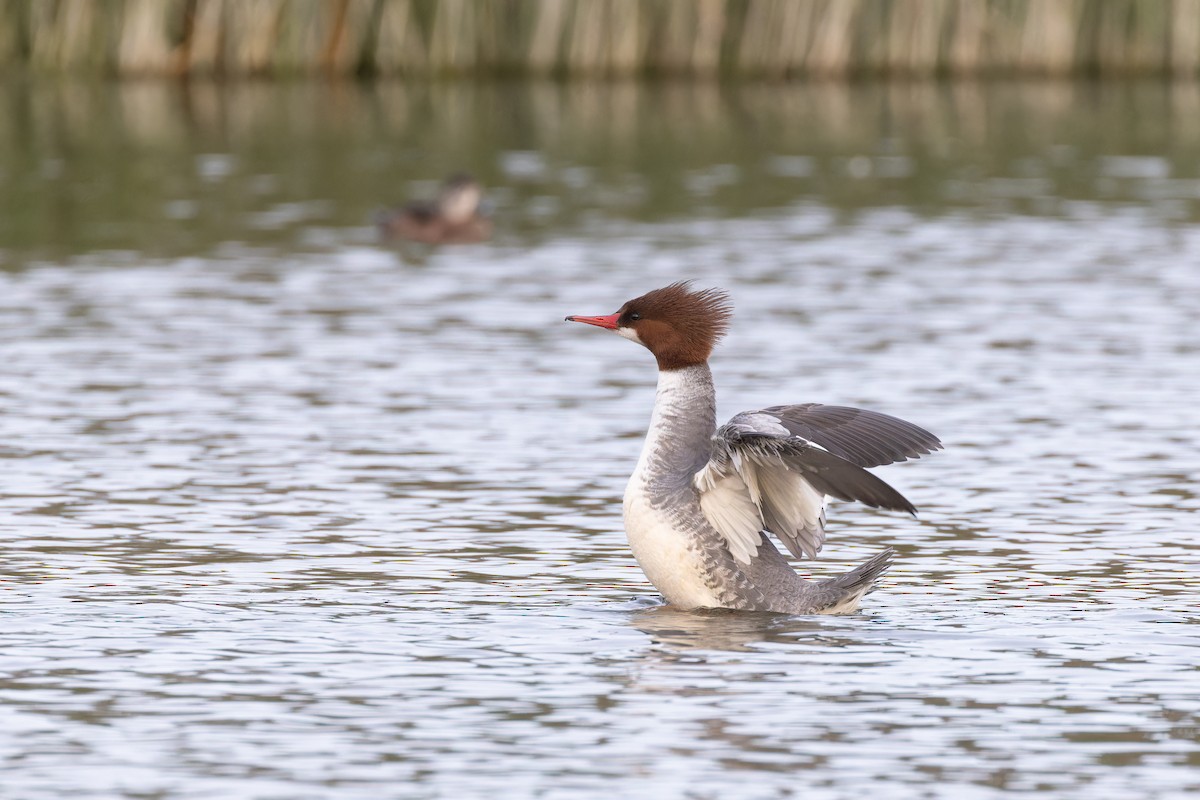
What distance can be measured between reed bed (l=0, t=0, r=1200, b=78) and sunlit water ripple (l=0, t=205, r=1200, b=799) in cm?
1765

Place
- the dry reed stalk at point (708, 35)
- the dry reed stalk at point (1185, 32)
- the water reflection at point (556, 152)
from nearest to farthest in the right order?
the water reflection at point (556, 152) < the dry reed stalk at point (708, 35) < the dry reed stalk at point (1185, 32)

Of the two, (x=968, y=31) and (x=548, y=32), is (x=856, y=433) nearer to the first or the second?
(x=548, y=32)

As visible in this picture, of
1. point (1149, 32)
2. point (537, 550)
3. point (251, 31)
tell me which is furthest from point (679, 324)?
point (1149, 32)

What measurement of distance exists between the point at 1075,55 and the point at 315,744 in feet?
113

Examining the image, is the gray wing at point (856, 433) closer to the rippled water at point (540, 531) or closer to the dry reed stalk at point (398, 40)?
the rippled water at point (540, 531)

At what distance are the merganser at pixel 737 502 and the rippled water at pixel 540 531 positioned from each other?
6.4 inches

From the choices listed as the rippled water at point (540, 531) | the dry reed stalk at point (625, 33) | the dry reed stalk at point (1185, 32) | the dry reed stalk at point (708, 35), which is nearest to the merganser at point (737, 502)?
the rippled water at point (540, 531)

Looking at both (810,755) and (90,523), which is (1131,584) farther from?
(90,523)

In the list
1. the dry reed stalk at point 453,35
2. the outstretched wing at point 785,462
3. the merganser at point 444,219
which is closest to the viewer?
the outstretched wing at point 785,462

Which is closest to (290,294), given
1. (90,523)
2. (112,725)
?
(90,523)

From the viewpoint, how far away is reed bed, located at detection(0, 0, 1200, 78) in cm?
3722

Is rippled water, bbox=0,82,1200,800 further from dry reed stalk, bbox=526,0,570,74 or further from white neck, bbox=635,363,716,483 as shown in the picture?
dry reed stalk, bbox=526,0,570,74

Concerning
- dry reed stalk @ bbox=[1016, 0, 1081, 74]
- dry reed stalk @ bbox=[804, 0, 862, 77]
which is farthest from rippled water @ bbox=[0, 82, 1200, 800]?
dry reed stalk @ bbox=[1016, 0, 1081, 74]

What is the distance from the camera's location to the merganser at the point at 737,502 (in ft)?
29.5
